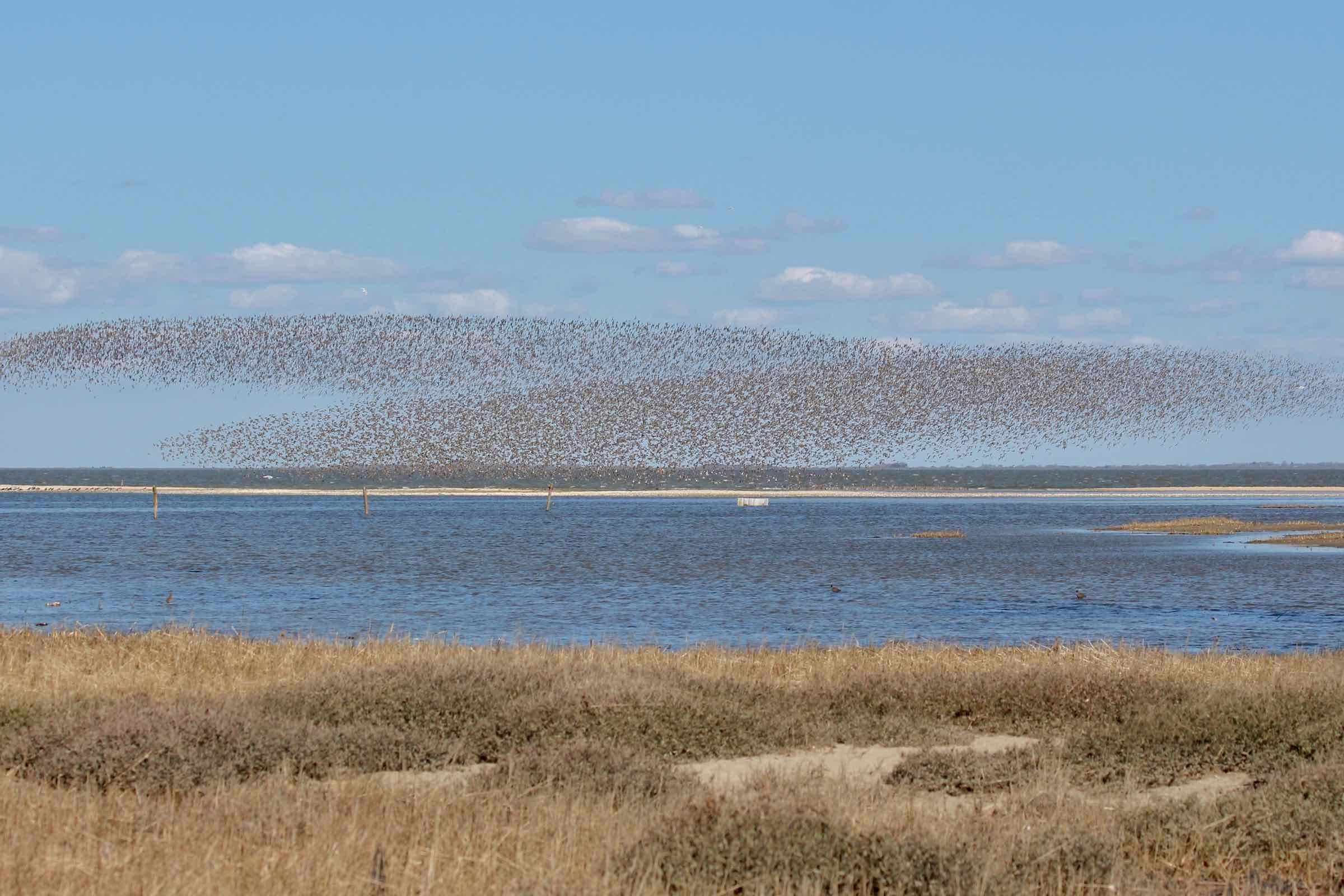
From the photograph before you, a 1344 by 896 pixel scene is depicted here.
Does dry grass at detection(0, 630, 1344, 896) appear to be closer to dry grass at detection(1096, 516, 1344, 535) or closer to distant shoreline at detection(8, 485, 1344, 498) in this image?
dry grass at detection(1096, 516, 1344, 535)

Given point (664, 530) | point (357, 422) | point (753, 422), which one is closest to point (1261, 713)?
point (664, 530)

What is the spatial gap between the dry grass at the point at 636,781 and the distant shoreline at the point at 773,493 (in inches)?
5109

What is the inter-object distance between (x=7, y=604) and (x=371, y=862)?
121 ft

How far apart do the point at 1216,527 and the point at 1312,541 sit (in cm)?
1414

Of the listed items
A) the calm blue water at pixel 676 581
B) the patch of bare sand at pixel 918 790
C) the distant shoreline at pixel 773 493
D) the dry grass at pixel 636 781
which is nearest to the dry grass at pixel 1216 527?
the calm blue water at pixel 676 581

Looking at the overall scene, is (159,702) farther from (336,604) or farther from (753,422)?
(753,422)

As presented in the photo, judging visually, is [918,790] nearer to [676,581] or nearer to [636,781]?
[636,781]

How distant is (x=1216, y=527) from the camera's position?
278 ft

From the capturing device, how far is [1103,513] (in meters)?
118

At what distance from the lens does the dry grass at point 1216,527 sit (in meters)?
82.3

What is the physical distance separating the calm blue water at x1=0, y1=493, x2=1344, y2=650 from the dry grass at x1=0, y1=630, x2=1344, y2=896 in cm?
1351

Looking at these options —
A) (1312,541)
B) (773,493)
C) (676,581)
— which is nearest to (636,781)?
(676,581)

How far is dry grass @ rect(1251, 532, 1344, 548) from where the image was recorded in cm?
6881

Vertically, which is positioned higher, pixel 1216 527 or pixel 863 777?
pixel 863 777
